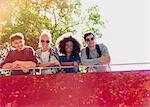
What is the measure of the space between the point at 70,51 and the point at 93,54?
145 millimetres

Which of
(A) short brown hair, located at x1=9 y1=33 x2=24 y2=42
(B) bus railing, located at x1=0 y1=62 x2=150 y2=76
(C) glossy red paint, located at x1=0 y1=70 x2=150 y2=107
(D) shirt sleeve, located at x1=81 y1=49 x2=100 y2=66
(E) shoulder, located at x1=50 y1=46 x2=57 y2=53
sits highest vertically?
(A) short brown hair, located at x1=9 y1=33 x2=24 y2=42

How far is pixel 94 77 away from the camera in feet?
10.4

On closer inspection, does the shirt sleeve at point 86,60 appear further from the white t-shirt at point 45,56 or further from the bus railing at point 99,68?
the white t-shirt at point 45,56

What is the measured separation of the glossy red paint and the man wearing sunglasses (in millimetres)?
74

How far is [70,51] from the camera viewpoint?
324 centimetres

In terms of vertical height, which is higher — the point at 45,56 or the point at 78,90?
the point at 45,56

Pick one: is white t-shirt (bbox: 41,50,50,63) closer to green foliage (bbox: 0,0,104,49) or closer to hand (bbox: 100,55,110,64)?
green foliage (bbox: 0,0,104,49)

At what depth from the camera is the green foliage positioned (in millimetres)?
3254

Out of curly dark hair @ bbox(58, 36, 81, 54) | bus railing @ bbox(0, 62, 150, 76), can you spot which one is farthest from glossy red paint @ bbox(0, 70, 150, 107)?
curly dark hair @ bbox(58, 36, 81, 54)

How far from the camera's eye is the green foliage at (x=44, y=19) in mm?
3254

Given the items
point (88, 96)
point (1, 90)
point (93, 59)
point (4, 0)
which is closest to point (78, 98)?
point (88, 96)

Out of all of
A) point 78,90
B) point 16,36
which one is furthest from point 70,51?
point 16,36

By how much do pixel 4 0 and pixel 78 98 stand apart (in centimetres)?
78

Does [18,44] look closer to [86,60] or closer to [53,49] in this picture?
[53,49]
